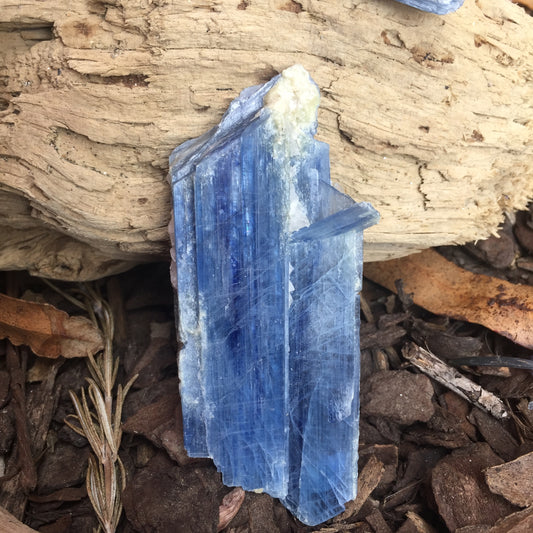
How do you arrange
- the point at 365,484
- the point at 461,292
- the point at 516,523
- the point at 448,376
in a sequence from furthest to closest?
the point at 461,292 < the point at 448,376 < the point at 365,484 < the point at 516,523

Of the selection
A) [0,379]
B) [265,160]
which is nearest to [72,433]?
[0,379]

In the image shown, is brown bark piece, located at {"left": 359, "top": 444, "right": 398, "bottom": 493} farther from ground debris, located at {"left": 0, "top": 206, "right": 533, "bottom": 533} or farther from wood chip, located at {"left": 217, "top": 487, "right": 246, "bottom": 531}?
wood chip, located at {"left": 217, "top": 487, "right": 246, "bottom": 531}

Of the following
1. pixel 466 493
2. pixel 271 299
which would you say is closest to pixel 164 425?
pixel 271 299

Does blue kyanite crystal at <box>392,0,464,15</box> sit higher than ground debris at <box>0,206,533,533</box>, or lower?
higher

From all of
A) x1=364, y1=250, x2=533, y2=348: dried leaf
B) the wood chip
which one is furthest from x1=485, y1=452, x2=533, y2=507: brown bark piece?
the wood chip

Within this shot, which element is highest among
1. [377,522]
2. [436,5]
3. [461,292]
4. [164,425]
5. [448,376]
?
[436,5]

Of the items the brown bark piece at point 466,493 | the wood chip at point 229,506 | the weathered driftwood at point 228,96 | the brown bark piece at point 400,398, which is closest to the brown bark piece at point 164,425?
the wood chip at point 229,506

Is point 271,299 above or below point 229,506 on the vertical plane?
above

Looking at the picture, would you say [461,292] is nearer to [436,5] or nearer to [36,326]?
[436,5]
